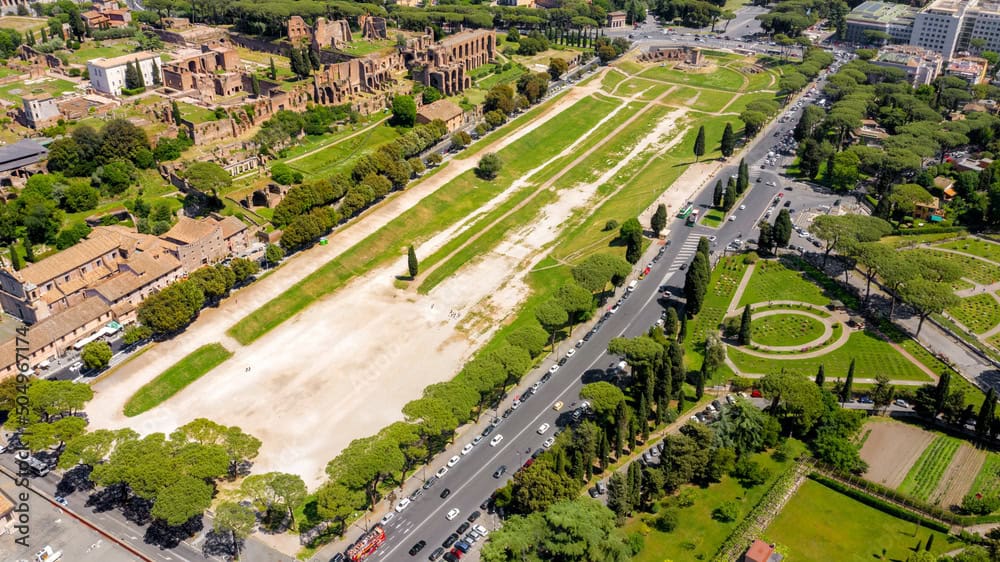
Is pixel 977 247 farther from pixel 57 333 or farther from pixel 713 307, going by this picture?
pixel 57 333

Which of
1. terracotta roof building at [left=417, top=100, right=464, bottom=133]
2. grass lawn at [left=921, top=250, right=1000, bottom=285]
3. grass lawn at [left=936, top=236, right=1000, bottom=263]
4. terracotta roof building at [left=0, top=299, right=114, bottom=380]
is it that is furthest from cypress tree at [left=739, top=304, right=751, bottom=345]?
terracotta roof building at [left=417, top=100, right=464, bottom=133]

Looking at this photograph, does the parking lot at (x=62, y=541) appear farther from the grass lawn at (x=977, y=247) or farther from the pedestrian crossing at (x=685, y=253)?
the grass lawn at (x=977, y=247)

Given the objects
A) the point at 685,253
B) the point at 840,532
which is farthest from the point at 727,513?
the point at 685,253

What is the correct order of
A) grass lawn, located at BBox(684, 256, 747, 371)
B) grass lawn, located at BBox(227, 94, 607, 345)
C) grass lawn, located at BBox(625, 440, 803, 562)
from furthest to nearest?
1. grass lawn, located at BBox(227, 94, 607, 345)
2. grass lawn, located at BBox(684, 256, 747, 371)
3. grass lawn, located at BBox(625, 440, 803, 562)

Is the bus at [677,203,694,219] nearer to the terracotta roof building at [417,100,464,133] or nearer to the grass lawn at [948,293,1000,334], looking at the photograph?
the grass lawn at [948,293,1000,334]

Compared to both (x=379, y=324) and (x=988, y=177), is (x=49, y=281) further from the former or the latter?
(x=988, y=177)

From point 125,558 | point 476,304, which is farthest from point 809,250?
point 125,558
